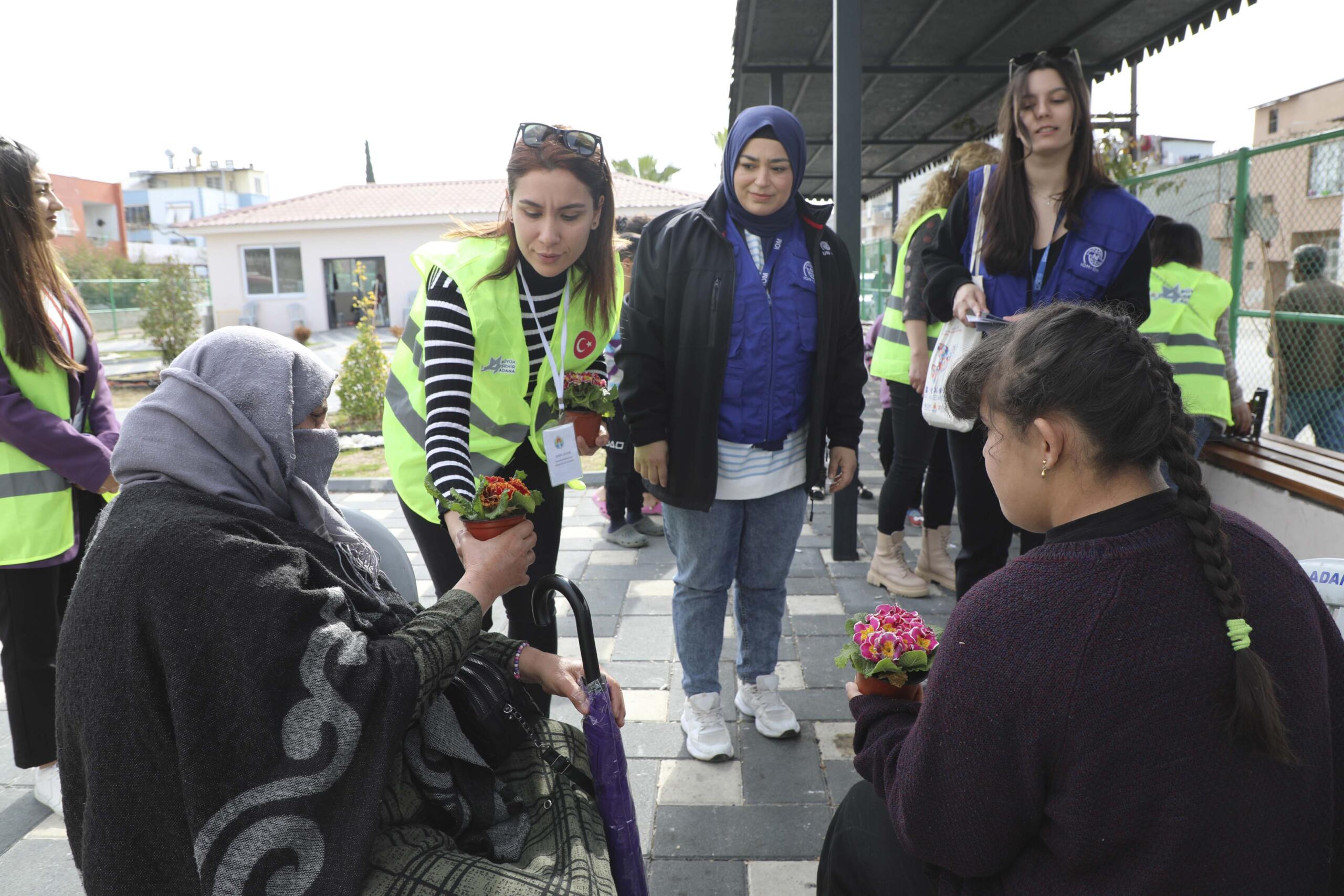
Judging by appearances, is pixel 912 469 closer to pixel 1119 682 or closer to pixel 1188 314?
pixel 1188 314

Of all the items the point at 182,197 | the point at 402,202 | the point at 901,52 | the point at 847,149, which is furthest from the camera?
the point at 182,197

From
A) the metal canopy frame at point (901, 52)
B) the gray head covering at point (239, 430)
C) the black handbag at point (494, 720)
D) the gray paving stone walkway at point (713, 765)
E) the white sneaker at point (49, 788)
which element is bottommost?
the gray paving stone walkway at point (713, 765)

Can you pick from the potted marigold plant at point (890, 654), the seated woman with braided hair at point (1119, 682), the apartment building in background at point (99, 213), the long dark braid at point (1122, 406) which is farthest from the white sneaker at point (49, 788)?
the apartment building in background at point (99, 213)

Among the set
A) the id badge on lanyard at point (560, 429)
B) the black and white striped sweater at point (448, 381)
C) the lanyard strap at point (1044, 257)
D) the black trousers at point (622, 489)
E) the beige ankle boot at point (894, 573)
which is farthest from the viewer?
the black trousers at point (622, 489)

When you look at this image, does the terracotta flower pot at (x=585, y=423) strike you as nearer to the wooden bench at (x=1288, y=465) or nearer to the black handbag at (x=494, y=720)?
the black handbag at (x=494, y=720)

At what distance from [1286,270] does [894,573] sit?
100 inches

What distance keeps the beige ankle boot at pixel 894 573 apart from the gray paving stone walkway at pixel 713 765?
51 millimetres

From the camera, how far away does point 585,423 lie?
2.53m

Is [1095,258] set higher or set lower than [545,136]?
lower

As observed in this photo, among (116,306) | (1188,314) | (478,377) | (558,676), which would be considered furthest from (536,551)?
(116,306)

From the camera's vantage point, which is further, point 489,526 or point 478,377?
point 478,377

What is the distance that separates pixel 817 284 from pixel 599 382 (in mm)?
741

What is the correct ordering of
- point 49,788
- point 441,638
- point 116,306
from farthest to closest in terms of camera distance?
1. point 116,306
2. point 49,788
3. point 441,638

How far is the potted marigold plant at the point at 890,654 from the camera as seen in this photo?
1586mm
